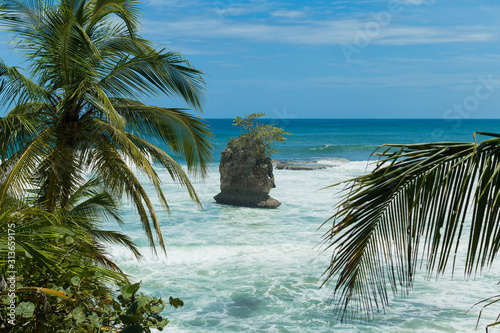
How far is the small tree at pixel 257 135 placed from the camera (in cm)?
2197

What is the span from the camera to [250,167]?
849 inches

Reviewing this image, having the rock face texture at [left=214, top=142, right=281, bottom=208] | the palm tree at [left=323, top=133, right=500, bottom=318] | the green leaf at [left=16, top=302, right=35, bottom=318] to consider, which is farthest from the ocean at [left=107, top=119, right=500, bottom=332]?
the green leaf at [left=16, top=302, right=35, bottom=318]

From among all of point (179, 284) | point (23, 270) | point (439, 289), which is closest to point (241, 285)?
point (179, 284)

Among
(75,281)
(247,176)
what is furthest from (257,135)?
(75,281)

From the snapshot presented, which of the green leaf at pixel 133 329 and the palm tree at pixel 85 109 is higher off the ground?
the palm tree at pixel 85 109

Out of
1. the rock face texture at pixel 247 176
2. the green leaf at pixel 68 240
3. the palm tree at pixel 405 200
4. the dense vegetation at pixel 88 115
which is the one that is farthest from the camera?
the rock face texture at pixel 247 176

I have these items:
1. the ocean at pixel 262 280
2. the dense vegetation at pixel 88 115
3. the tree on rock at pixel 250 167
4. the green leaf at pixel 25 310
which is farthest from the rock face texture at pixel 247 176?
the green leaf at pixel 25 310

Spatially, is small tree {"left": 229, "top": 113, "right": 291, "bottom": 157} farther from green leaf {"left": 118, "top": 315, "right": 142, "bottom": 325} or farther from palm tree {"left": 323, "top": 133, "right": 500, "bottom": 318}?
green leaf {"left": 118, "top": 315, "right": 142, "bottom": 325}

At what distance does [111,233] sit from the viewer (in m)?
7.69

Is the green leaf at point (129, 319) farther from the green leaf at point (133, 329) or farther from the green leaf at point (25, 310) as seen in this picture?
the green leaf at point (25, 310)

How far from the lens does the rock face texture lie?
2156 cm

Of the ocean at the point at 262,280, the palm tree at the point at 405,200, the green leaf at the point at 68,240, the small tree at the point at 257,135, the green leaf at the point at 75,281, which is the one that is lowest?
the ocean at the point at 262,280

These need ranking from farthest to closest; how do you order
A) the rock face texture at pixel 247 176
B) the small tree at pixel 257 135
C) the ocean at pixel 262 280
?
1. the small tree at pixel 257 135
2. the rock face texture at pixel 247 176
3. the ocean at pixel 262 280

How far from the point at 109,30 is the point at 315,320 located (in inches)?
283
